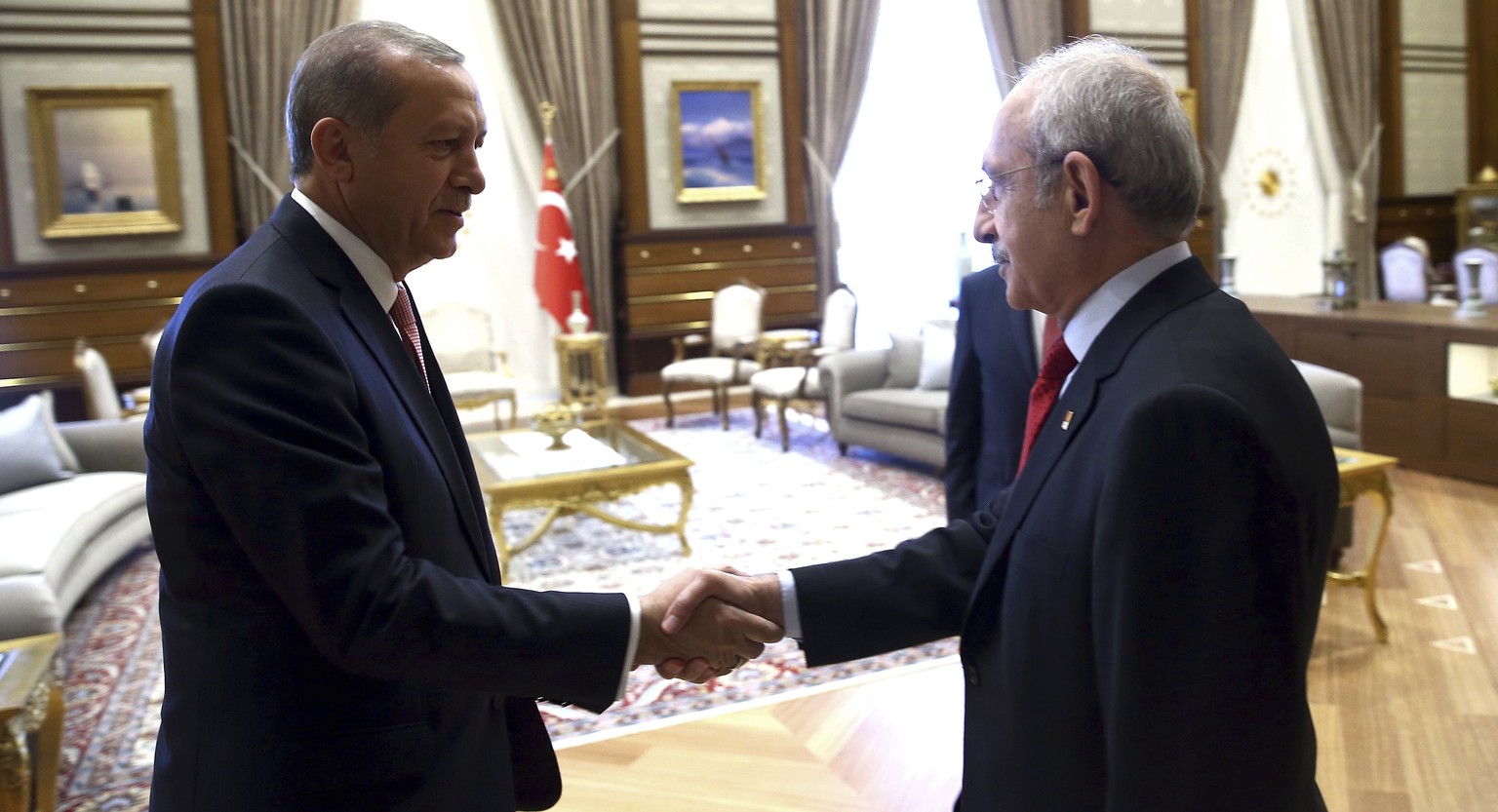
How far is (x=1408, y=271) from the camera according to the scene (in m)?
8.83

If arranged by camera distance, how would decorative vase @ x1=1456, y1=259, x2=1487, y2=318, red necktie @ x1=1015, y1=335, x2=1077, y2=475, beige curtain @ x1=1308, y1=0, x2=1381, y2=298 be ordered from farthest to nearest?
beige curtain @ x1=1308, y1=0, x2=1381, y2=298 < decorative vase @ x1=1456, y1=259, x2=1487, y2=318 < red necktie @ x1=1015, y1=335, x2=1077, y2=475

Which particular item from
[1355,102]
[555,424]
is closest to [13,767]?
[555,424]

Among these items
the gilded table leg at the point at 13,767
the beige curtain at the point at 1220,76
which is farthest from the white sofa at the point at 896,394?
the beige curtain at the point at 1220,76

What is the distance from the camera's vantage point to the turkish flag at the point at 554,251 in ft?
27.6

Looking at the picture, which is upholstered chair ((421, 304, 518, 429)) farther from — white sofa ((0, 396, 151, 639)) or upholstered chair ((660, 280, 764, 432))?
white sofa ((0, 396, 151, 639))

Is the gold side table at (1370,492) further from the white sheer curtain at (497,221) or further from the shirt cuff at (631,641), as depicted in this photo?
the white sheer curtain at (497,221)

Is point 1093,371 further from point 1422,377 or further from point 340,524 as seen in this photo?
point 1422,377

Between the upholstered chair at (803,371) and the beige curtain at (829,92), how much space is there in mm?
1366

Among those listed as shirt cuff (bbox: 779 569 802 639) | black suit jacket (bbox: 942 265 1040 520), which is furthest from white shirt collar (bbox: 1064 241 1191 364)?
black suit jacket (bbox: 942 265 1040 520)

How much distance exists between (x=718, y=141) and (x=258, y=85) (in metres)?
3.33

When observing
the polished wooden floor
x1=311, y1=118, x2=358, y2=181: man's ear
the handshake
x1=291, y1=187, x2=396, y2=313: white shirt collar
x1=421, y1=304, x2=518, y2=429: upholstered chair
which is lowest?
the polished wooden floor

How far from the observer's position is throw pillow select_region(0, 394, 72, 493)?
15.1 feet

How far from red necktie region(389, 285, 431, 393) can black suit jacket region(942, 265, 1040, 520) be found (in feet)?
5.01

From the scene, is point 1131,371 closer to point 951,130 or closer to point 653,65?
point 653,65
